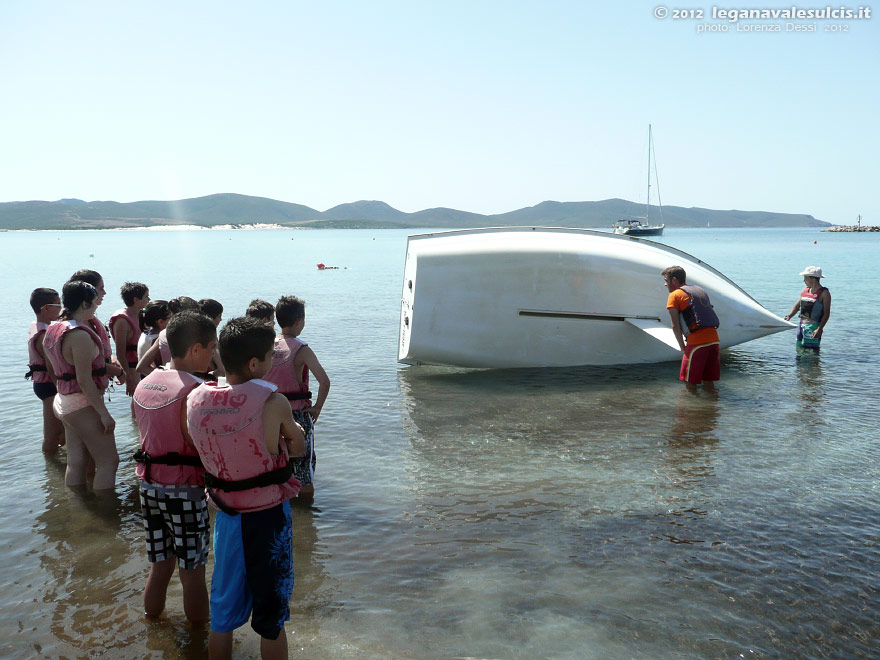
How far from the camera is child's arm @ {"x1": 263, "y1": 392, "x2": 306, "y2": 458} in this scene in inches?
126

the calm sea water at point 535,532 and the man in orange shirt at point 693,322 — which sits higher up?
the man in orange shirt at point 693,322

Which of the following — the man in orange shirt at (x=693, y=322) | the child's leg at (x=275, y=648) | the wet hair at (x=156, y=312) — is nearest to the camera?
the child's leg at (x=275, y=648)

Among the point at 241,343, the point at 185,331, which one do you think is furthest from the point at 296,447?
the point at 185,331

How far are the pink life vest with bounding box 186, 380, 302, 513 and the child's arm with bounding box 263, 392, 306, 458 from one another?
0.08ft

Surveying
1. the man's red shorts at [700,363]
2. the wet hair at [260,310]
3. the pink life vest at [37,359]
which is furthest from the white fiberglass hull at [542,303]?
the pink life vest at [37,359]

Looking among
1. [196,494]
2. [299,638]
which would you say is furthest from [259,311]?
[299,638]

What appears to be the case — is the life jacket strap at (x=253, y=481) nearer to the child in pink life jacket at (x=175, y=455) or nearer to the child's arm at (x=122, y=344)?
the child in pink life jacket at (x=175, y=455)

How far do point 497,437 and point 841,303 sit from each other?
20.2 m

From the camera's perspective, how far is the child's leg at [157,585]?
395 centimetres

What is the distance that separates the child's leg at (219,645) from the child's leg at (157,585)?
648 mm

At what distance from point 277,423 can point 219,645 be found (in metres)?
1.27

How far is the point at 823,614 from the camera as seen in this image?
4246mm

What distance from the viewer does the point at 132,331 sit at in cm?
693

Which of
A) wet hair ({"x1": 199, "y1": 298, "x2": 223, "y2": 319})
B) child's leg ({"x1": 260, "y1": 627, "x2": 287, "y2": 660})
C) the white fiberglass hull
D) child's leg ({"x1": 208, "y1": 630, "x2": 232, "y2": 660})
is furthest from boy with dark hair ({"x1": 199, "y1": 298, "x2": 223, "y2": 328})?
the white fiberglass hull
